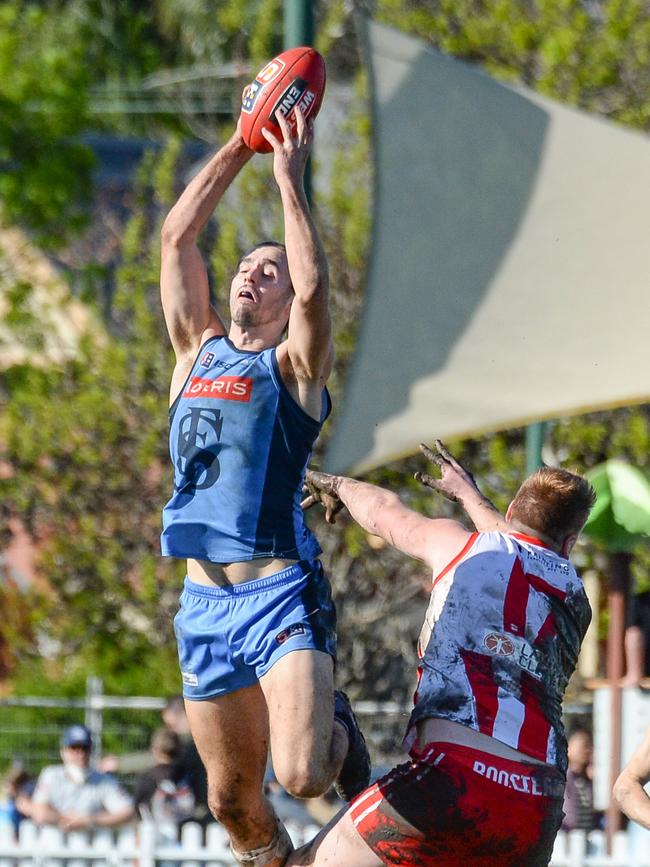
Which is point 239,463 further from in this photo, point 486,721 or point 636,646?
point 636,646

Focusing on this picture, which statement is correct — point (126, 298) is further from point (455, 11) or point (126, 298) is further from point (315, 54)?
point (315, 54)

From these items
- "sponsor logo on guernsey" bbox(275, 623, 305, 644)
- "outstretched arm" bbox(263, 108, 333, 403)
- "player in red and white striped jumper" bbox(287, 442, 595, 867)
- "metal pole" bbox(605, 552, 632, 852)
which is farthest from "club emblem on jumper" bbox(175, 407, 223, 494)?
"metal pole" bbox(605, 552, 632, 852)

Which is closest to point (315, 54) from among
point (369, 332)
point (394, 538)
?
point (394, 538)

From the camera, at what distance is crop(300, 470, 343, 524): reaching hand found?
573 centimetres

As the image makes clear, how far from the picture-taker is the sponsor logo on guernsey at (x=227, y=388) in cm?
558

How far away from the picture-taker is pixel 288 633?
549 cm

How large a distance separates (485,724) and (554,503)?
0.77 meters

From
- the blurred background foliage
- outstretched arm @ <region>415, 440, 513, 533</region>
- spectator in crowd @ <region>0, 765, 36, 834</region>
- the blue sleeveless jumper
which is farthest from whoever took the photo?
the blurred background foliage

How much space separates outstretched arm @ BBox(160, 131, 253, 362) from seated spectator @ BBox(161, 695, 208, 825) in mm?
4485

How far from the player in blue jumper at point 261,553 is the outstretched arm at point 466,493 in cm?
51

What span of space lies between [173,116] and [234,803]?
31.0 metres

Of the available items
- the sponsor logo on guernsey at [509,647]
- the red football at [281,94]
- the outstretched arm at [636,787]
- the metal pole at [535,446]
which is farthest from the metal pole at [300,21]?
the sponsor logo on guernsey at [509,647]

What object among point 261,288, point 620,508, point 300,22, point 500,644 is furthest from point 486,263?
point 500,644

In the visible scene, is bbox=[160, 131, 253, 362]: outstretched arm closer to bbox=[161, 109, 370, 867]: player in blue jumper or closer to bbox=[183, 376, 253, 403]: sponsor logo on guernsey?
bbox=[161, 109, 370, 867]: player in blue jumper
